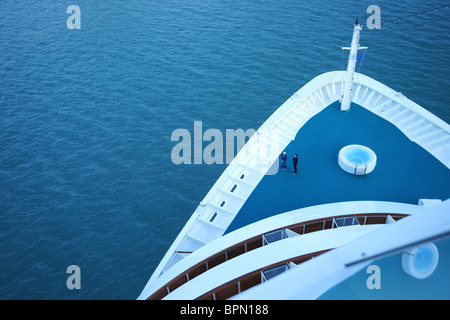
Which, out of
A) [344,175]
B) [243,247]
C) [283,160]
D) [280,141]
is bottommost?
[243,247]

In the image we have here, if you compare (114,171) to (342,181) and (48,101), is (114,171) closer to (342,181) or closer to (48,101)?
(48,101)

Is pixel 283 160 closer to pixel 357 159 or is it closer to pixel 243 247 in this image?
pixel 357 159

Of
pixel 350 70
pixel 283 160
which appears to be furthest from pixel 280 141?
pixel 350 70

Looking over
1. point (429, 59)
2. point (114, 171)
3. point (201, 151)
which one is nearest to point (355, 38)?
point (201, 151)

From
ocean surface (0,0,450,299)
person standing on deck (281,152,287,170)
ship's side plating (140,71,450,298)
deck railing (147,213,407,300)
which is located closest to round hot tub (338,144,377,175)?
person standing on deck (281,152,287,170)
